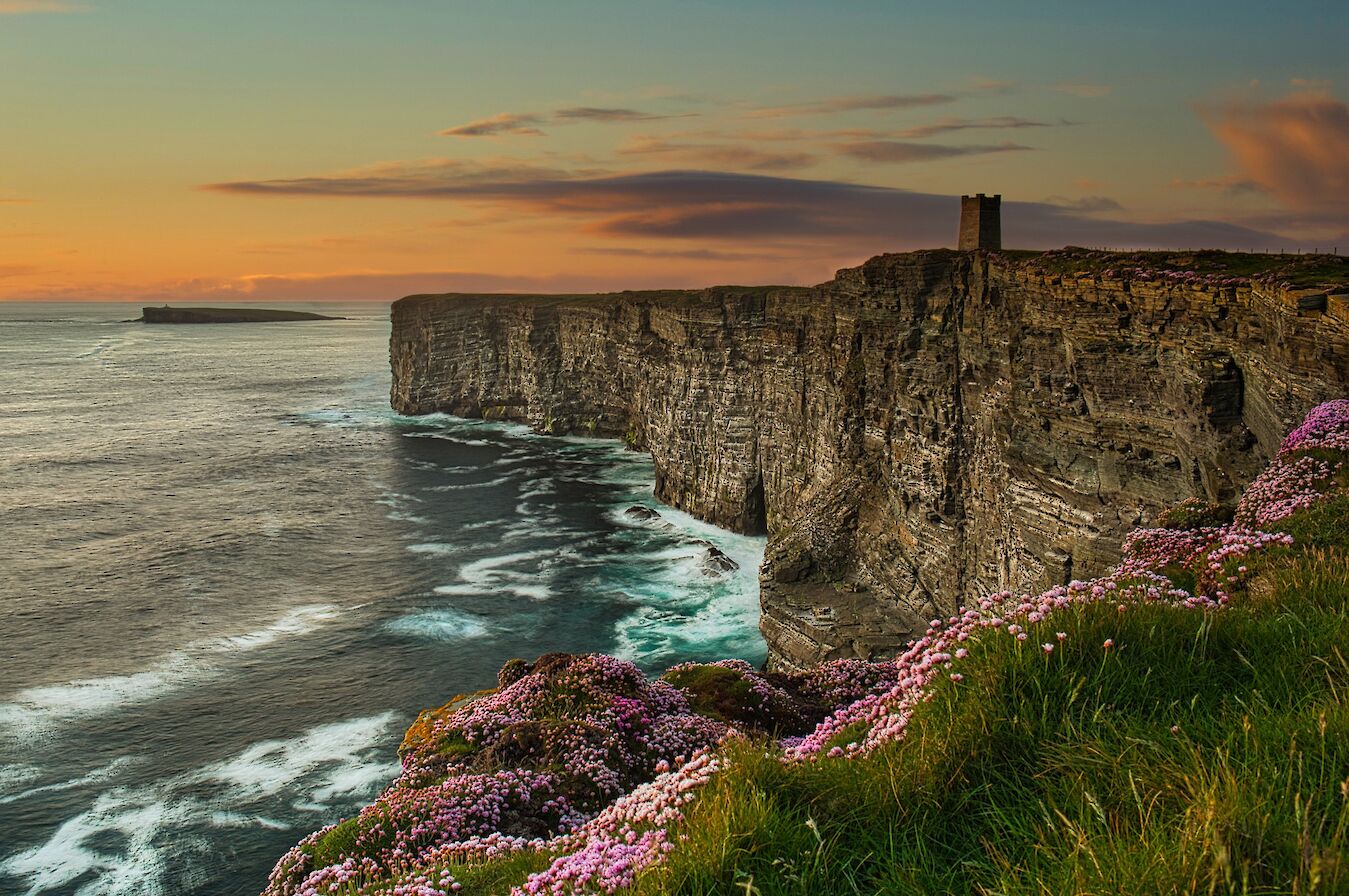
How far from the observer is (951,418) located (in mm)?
42281

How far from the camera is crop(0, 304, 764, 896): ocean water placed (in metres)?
31.3

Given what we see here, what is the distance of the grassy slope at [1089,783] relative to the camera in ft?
16.3

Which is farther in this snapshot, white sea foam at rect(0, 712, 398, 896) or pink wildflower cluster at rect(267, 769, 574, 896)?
white sea foam at rect(0, 712, 398, 896)

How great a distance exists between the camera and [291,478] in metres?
83.3

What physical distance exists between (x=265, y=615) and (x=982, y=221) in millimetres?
43248

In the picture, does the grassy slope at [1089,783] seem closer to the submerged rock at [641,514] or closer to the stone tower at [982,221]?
the stone tower at [982,221]

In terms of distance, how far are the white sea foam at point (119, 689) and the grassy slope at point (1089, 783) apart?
4038 cm

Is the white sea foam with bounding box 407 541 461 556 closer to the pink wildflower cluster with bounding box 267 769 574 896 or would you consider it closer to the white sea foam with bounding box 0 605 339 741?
the white sea foam with bounding box 0 605 339 741

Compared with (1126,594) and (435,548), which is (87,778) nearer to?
(435,548)

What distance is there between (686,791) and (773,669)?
34.9 m

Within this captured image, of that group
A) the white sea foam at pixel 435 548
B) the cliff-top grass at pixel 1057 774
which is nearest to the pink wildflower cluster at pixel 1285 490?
the cliff-top grass at pixel 1057 774

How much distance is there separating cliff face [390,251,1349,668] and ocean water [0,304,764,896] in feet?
17.6

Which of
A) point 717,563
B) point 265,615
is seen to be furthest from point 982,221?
point 265,615

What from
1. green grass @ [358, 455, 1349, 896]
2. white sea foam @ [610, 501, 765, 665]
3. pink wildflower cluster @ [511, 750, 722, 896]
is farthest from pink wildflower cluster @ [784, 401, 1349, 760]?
white sea foam @ [610, 501, 765, 665]
